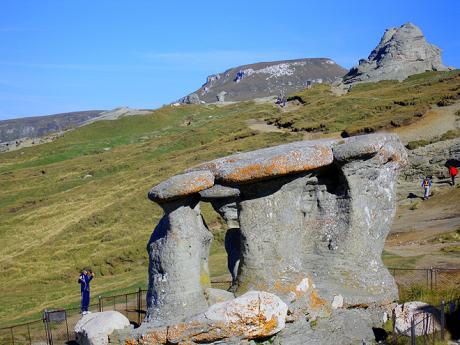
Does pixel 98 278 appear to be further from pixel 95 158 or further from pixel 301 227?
pixel 95 158

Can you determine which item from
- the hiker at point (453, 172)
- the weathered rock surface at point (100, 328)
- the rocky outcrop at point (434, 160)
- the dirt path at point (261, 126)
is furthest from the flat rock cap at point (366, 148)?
the dirt path at point (261, 126)

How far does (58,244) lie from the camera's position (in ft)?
117

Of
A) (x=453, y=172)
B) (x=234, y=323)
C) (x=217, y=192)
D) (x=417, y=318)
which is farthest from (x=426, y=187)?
(x=234, y=323)

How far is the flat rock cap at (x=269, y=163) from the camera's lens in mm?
12922

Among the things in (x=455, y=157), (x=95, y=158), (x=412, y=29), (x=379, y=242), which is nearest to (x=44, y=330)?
(x=379, y=242)

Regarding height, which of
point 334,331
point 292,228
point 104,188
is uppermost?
point 104,188

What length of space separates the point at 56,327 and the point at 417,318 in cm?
1071

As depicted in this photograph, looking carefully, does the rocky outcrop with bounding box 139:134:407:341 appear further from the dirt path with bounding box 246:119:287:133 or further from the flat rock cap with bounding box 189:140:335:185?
the dirt path with bounding box 246:119:287:133

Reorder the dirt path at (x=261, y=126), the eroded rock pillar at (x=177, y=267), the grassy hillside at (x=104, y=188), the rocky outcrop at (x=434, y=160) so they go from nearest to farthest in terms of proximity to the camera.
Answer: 1. the eroded rock pillar at (x=177, y=267)
2. the grassy hillside at (x=104, y=188)
3. the rocky outcrop at (x=434, y=160)
4. the dirt path at (x=261, y=126)

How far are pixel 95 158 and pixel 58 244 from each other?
30.3 m

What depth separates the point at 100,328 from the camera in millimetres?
13461

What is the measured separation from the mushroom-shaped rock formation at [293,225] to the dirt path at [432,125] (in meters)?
28.5

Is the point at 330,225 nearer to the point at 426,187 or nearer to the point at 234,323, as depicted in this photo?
the point at 234,323

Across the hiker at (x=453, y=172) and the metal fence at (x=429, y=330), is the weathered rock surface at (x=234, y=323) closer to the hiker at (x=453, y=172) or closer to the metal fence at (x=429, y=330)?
the metal fence at (x=429, y=330)
